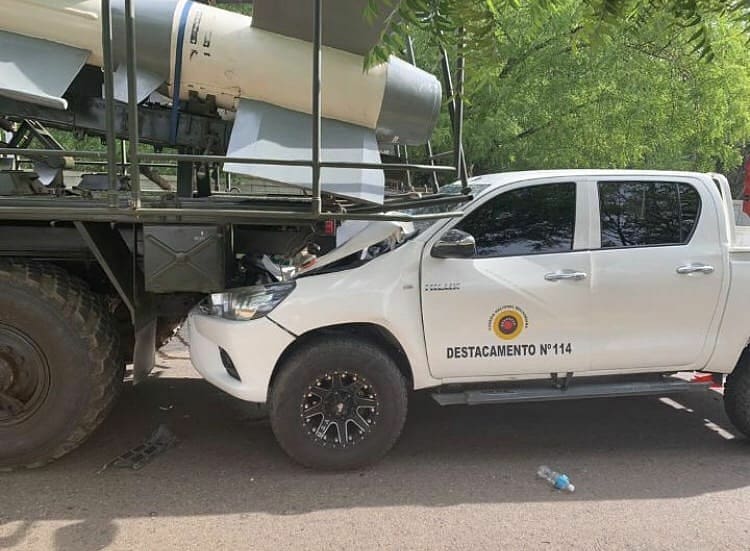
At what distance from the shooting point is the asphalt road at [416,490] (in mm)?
3303

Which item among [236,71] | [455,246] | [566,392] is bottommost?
[566,392]

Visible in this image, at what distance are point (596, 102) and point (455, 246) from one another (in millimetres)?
7310

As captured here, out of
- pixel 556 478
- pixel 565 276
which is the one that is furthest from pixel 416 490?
pixel 565 276

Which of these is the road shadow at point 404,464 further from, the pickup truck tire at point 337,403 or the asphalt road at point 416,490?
the pickup truck tire at point 337,403

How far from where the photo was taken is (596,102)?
32.9 ft

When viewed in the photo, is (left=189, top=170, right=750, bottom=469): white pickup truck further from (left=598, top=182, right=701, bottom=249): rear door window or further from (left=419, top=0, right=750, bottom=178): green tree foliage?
(left=419, top=0, right=750, bottom=178): green tree foliage

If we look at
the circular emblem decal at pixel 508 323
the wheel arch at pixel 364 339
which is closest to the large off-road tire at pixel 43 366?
the wheel arch at pixel 364 339

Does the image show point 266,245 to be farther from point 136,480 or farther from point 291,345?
point 136,480

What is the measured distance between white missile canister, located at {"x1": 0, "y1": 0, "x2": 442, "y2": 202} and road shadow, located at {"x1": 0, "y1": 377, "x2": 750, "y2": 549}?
187 centimetres

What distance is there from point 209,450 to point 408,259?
76.0 inches

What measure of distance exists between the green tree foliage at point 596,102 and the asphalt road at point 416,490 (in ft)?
18.7

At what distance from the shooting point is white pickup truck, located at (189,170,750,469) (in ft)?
12.8

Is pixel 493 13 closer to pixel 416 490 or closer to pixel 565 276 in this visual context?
pixel 565 276

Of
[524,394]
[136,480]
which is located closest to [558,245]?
[524,394]
